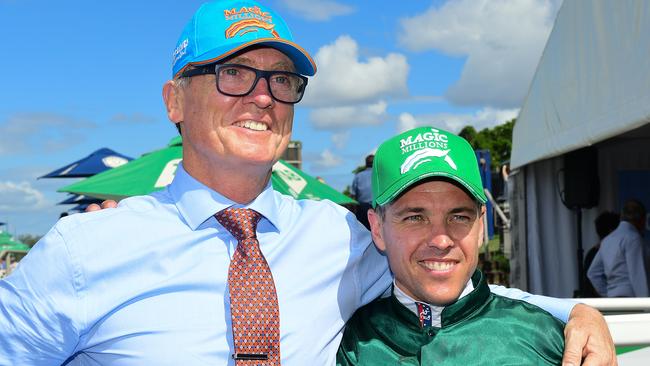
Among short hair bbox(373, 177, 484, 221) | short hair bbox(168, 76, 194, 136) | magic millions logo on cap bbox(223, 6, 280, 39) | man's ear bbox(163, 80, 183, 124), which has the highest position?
magic millions logo on cap bbox(223, 6, 280, 39)

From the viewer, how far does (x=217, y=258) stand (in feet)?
6.60

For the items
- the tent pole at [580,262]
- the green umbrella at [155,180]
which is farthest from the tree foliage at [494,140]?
the green umbrella at [155,180]

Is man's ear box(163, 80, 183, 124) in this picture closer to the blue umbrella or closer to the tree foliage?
the blue umbrella

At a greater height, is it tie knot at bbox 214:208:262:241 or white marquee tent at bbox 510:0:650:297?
white marquee tent at bbox 510:0:650:297

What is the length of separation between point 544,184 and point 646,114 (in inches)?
201

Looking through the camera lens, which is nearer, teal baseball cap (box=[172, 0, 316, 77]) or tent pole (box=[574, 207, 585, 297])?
teal baseball cap (box=[172, 0, 316, 77])

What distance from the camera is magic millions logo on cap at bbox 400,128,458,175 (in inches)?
83.2

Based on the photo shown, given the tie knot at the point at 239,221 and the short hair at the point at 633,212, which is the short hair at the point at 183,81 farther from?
the short hair at the point at 633,212

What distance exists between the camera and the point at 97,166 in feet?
38.3

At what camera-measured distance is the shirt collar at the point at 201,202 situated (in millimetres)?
2072

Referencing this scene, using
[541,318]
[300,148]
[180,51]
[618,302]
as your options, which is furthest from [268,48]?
[300,148]

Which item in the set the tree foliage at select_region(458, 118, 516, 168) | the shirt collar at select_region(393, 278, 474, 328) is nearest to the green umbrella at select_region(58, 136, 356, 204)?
the shirt collar at select_region(393, 278, 474, 328)

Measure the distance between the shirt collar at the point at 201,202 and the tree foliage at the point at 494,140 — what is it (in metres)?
32.0

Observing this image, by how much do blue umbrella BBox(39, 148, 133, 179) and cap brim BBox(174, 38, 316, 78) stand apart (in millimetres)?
9389
